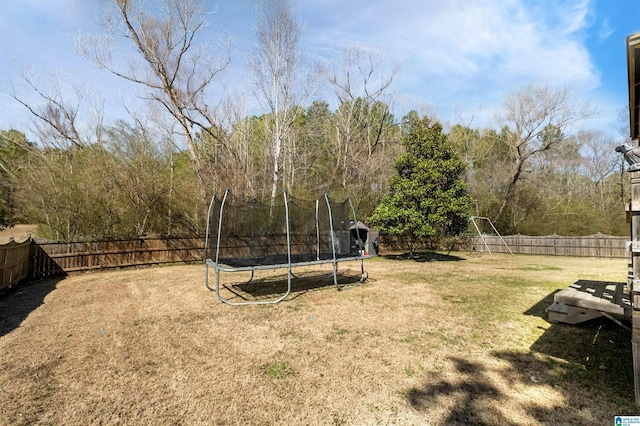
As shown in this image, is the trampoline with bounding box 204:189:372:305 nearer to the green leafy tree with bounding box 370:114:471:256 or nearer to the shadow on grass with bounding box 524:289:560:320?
the green leafy tree with bounding box 370:114:471:256

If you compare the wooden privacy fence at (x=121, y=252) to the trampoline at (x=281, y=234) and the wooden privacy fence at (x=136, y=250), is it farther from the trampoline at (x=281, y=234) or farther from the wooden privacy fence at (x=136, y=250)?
the trampoline at (x=281, y=234)

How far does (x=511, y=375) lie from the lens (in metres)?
2.71

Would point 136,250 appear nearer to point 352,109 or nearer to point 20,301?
point 20,301

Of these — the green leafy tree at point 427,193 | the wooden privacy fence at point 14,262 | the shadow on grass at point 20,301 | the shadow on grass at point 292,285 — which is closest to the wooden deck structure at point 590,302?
the shadow on grass at point 292,285

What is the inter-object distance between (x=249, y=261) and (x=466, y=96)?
1849cm

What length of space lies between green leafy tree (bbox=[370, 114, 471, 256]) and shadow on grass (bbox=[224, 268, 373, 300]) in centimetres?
379

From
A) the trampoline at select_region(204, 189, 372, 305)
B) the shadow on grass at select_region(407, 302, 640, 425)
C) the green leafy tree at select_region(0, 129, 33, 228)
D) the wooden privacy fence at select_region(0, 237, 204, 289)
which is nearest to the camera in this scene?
the shadow on grass at select_region(407, 302, 640, 425)

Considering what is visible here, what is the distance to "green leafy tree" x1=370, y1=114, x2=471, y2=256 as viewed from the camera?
1105 cm

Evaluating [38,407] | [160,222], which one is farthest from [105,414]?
[160,222]

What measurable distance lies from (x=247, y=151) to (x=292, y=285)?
9.67 metres

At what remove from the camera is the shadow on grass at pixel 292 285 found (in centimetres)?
602

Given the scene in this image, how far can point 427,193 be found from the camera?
11422 mm

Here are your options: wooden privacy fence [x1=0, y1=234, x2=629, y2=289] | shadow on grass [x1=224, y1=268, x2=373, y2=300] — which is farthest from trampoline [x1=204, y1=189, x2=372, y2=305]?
wooden privacy fence [x1=0, y1=234, x2=629, y2=289]

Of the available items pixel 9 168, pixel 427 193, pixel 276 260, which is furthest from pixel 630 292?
pixel 9 168
